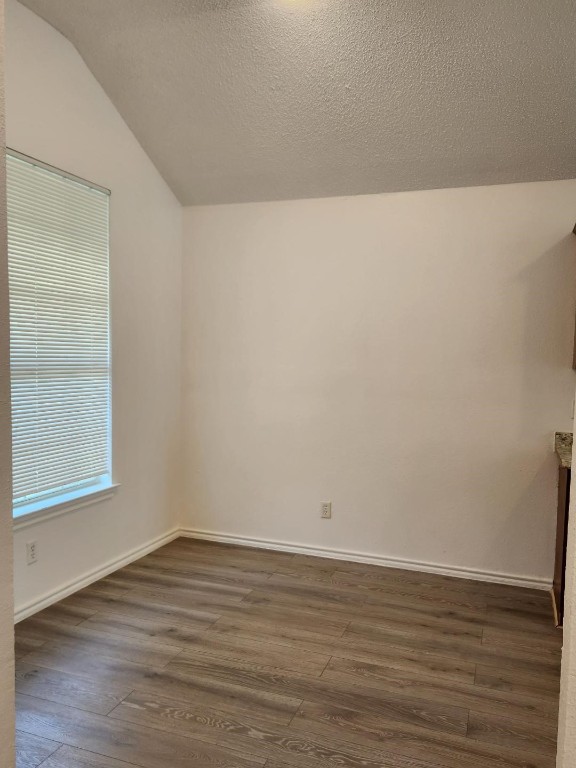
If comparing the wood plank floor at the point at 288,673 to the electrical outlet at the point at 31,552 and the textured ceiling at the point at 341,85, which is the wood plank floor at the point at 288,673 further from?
the textured ceiling at the point at 341,85

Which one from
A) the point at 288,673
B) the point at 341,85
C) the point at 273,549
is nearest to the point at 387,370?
the point at 273,549

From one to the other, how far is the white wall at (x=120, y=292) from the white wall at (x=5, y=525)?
5.43ft

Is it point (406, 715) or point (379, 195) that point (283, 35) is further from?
point (406, 715)

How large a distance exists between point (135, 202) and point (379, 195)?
1585 mm

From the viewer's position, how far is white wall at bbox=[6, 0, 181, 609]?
109 inches

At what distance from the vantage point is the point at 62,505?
2.99 meters

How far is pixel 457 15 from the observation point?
2.48 meters

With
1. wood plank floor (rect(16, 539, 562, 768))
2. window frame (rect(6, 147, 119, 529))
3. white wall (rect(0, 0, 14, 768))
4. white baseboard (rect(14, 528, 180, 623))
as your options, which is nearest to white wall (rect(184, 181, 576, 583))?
white baseboard (rect(14, 528, 180, 623))

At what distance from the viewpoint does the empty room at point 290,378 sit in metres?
2.25

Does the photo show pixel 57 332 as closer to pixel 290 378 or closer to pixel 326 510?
pixel 290 378

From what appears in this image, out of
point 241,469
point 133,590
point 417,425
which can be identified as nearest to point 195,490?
point 241,469

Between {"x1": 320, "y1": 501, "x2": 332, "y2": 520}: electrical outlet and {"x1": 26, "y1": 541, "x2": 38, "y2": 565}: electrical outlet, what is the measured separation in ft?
5.93

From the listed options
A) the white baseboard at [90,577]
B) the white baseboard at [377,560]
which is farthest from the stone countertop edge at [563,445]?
the white baseboard at [90,577]

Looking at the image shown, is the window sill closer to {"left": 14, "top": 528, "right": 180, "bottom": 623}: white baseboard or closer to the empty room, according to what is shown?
the empty room
